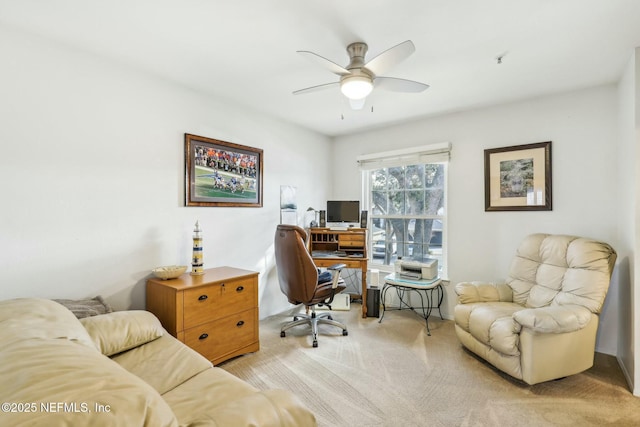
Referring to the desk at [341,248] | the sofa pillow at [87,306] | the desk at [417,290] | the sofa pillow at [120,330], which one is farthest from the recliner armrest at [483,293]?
the sofa pillow at [87,306]

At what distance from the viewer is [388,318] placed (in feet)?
11.6

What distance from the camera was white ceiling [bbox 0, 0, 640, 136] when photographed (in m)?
1.68

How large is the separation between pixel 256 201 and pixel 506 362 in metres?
2.73

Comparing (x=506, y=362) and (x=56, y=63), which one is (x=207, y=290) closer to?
(x=56, y=63)

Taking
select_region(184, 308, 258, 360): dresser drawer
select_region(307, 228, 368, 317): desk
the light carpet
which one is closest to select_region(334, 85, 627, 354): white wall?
the light carpet

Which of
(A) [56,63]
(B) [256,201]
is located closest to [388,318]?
(B) [256,201]

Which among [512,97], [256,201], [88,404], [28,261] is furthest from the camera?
[256,201]

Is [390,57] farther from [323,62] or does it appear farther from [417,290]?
[417,290]

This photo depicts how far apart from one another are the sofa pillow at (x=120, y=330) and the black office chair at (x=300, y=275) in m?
1.20

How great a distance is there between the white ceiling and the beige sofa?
5.60 feet

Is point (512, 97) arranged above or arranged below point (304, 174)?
above

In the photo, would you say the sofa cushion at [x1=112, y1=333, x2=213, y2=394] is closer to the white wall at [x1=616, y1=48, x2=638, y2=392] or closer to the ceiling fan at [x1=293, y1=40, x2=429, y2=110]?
Answer: the ceiling fan at [x1=293, y1=40, x2=429, y2=110]

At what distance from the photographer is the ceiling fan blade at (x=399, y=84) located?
2072 mm

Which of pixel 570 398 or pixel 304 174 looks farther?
pixel 304 174
